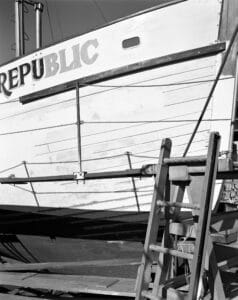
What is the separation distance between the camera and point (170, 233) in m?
3.00

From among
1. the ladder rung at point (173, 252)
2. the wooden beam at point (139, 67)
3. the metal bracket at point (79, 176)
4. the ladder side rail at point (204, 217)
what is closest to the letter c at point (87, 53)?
the wooden beam at point (139, 67)

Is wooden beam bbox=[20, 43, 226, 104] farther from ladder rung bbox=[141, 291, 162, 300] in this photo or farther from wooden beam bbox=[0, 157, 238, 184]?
ladder rung bbox=[141, 291, 162, 300]

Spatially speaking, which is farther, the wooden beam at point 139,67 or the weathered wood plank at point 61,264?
the wooden beam at point 139,67

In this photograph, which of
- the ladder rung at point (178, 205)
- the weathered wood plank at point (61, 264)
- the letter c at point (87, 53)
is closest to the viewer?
the ladder rung at point (178, 205)

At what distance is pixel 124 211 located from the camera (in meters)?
4.90

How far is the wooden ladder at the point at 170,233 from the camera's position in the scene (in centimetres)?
260

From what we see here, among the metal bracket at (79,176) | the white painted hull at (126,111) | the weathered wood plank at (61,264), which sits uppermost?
the white painted hull at (126,111)

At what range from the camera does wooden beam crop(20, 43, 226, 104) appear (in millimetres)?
4469

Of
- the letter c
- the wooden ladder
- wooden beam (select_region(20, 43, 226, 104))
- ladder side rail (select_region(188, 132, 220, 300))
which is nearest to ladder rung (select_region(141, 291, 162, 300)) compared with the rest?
the wooden ladder

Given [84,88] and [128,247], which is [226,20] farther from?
[128,247]

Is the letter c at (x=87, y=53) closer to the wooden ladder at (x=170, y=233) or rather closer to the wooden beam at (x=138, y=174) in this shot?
the wooden beam at (x=138, y=174)

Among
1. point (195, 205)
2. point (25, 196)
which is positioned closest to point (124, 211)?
point (25, 196)

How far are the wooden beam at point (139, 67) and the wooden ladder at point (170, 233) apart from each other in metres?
1.77

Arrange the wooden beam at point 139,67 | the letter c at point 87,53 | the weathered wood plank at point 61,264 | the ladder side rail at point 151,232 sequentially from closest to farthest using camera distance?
the ladder side rail at point 151,232
the weathered wood plank at point 61,264
the wooden beam at point 139,67
the letter c at point 87,53
